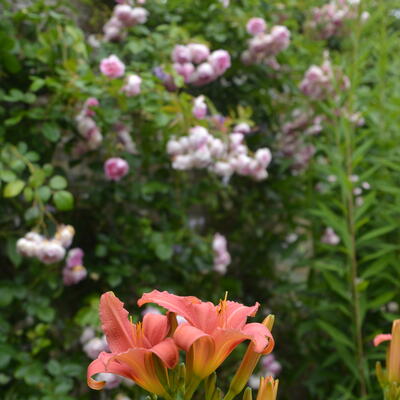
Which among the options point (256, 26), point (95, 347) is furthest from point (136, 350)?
point (256, 26)

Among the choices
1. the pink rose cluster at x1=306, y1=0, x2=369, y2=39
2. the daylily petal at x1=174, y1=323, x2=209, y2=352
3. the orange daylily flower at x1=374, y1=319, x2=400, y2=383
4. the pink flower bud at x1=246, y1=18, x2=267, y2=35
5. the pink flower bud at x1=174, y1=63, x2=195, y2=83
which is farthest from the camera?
the pink rose cluster at x1=306, y1=0, x2=369, y2=39

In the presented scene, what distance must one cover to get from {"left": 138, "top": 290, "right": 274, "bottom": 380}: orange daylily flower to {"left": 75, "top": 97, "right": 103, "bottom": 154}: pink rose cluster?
133 centimetres

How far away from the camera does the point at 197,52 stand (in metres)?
2.02

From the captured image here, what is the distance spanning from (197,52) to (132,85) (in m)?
0.34

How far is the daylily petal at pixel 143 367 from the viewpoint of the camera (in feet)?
1.70

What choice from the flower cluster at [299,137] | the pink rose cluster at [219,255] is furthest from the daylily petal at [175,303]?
the flower cluster at [299,137]

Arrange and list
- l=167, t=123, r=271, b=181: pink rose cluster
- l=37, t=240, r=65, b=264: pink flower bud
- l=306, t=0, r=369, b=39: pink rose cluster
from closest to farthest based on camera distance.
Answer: l=37, t=240, r=65, b=264: pink flower bud < l=167, t=123, r=271, b=181: pink rose cluster < l=306, t=0, r=369, b=39: pink rose cluster

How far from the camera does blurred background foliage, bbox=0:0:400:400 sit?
1738 millimetres

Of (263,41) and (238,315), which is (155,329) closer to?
(238,315)

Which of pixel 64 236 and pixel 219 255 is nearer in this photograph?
pixel 64 236

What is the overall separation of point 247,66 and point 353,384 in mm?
1332

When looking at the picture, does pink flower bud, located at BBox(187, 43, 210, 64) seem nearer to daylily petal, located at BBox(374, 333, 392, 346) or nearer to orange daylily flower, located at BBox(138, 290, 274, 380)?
daylily petal, located at BBox(374, 333, 392, 346)

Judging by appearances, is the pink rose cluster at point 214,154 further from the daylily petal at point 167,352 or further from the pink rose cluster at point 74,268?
the daylily petal at point 167,352

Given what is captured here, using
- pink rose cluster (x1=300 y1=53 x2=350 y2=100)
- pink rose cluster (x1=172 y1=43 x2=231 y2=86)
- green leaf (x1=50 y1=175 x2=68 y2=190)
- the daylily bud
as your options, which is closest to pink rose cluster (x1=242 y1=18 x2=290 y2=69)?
pink rose cluster (x1=300 y1=53 x2=350 y2=100)
